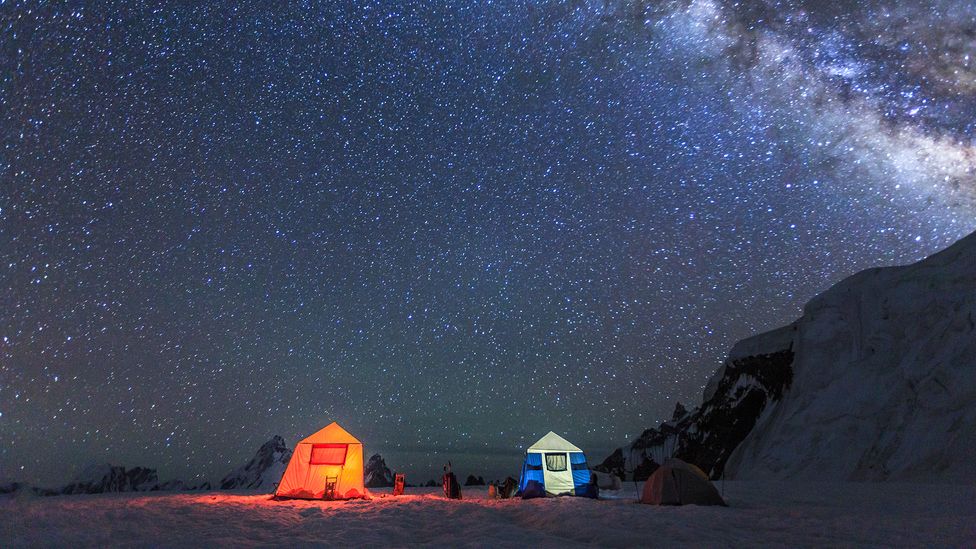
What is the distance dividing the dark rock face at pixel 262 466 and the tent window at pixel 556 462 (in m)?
167

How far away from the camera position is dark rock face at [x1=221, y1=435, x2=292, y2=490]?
573 feet

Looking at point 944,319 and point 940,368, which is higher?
point 944,319

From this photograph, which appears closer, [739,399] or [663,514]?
[663,514]

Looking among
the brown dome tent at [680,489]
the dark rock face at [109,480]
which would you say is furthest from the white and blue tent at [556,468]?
the dark rock face at [109,480]

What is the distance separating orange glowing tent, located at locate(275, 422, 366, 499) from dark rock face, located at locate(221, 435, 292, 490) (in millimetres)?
164504

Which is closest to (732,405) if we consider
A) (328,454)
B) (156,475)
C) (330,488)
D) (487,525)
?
(328,454)

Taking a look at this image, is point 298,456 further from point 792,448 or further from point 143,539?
point 792,448

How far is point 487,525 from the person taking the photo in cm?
1218

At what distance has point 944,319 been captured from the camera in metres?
36.0

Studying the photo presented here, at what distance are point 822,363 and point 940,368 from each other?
8957mm

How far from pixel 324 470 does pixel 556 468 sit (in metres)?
9.07

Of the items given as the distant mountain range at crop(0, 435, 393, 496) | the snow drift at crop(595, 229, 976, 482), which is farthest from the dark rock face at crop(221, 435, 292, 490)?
the snow drift at crop(595, 229, 976, 482)

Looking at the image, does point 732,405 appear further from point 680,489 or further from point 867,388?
point 680,489

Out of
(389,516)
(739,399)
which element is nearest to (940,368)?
(739,399)
